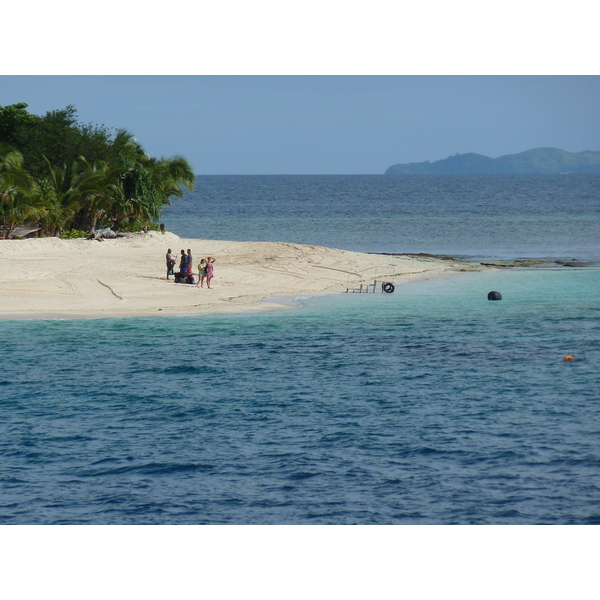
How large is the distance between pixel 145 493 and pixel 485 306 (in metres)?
23.2

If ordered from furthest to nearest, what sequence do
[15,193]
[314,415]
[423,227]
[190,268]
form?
[423,227] → [15,193] → [190,268] → [314,415]

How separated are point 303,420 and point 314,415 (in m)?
0.49

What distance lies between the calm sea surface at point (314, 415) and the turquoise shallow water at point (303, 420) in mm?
55

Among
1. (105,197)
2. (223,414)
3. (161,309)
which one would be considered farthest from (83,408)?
(105,197)

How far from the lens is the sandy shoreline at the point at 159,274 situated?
34.6 metres

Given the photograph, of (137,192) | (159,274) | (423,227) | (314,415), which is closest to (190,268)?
(159,274)

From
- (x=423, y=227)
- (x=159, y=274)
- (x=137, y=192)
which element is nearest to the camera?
(x=159, y=274)

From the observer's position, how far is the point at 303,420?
20109 millimetres

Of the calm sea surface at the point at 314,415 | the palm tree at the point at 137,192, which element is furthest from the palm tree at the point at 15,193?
the calm sea surface at the point at 314,415

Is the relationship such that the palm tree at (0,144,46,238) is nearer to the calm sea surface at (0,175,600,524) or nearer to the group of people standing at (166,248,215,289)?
the group of people standing at (166,248,215,289)

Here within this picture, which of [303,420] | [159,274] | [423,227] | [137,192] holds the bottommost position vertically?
[303,420]

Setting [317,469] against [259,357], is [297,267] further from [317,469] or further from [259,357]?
[317,469]

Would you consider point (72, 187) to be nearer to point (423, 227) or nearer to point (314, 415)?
point (314, 415)

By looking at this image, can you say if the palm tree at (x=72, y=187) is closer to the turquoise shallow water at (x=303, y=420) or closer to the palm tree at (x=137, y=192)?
the palm tree at (x=137, y=192)
